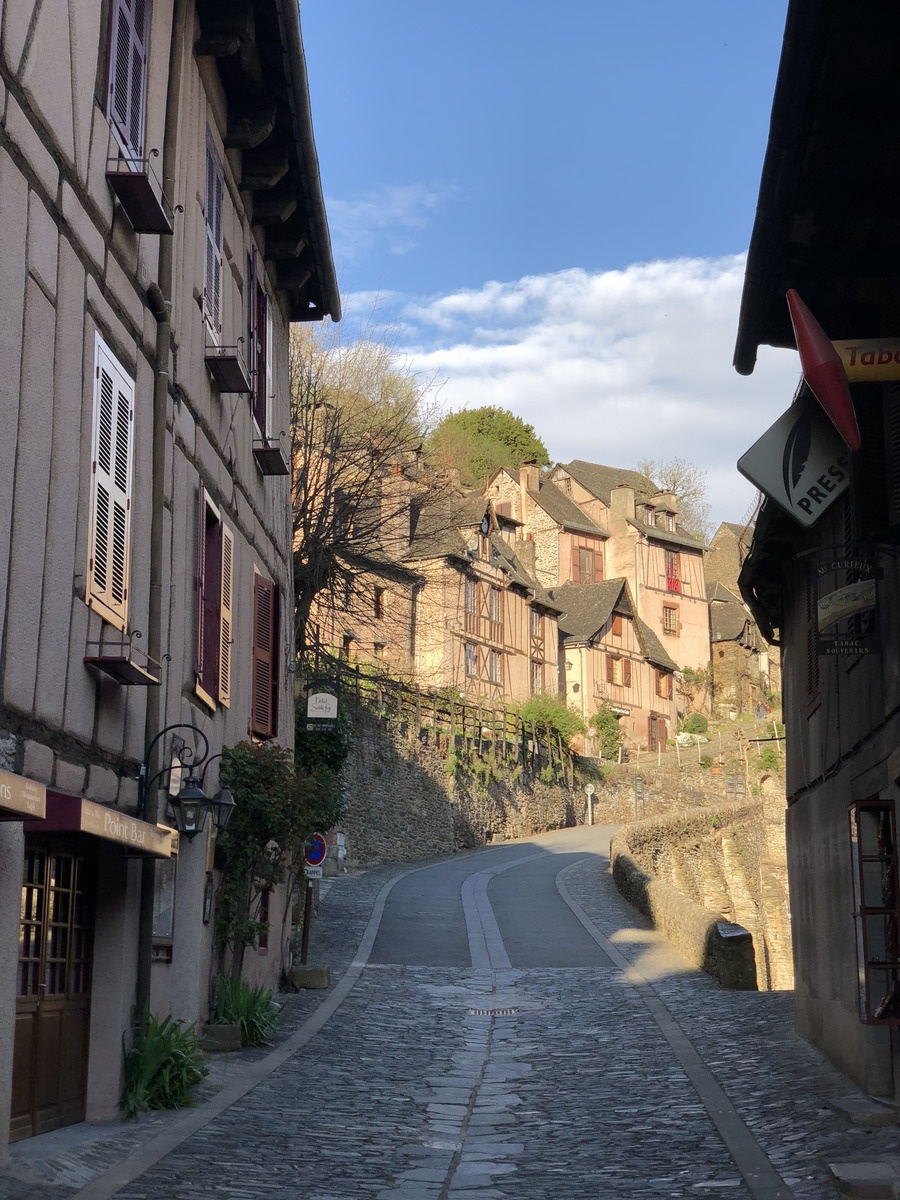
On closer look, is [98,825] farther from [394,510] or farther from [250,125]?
[394,510]

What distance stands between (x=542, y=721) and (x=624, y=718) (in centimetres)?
1268

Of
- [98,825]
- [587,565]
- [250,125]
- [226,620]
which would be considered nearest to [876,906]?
[98,825]

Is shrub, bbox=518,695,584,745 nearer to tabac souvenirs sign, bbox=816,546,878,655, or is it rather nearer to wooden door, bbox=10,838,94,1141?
tabac souvenirs sign, bbox=816,546,878,655

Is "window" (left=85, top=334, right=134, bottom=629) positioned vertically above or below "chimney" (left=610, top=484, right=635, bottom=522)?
below

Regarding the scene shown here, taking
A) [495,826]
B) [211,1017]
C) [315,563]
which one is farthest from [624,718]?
[211,1017]

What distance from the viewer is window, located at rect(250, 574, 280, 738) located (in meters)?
13.3

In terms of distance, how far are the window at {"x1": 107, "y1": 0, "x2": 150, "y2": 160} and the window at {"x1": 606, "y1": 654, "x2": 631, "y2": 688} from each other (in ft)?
151

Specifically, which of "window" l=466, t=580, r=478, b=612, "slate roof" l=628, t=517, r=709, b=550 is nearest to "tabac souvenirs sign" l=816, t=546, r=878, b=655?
"window" l=466, t=580, r=478, b=612

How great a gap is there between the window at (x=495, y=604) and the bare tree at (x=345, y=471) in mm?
21687

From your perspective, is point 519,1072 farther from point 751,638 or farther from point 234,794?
point 751,638

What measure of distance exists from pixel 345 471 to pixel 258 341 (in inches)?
340

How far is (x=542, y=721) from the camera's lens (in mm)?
42312

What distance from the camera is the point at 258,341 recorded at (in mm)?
13391

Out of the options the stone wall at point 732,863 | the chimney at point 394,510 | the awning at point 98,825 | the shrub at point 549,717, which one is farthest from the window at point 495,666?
the awning at point 98,825
